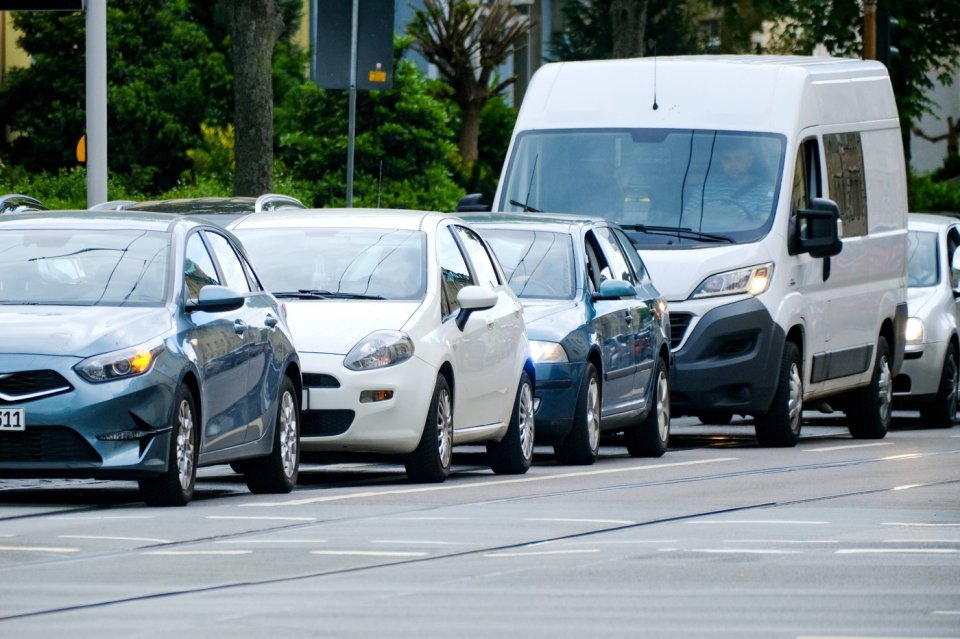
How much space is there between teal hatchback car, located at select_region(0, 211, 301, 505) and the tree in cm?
3348

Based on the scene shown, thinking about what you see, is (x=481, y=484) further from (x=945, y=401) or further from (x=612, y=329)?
(x=945, y=401)

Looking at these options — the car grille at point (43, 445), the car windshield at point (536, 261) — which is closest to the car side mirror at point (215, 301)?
the car grille at point (43, 445)

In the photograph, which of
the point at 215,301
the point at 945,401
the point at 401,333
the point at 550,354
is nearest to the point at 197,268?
the point at 215,301

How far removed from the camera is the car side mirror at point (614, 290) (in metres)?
17.0

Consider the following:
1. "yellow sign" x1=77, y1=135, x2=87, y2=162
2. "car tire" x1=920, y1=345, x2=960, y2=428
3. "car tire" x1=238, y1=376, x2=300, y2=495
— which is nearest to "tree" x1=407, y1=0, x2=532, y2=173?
"car tire" x1=920, y1=345, x2=960, y2=428

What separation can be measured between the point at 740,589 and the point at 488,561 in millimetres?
1292

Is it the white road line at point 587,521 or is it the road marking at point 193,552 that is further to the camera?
the white road line at point 587,521

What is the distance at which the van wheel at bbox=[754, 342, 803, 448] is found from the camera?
1933 centimetres

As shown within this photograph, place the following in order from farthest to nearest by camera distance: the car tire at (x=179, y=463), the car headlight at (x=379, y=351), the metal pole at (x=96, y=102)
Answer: the metal pole at (x=96, y=102), the car headlight at (x=379, y=351), the car tire at (x=179, y=463)

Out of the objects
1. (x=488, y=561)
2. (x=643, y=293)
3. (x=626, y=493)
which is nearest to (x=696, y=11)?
(x=643, y=293)

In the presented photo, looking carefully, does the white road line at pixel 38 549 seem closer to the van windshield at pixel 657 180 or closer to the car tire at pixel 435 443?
the car tire at pixel 435 443

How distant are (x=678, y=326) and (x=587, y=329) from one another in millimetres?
2255

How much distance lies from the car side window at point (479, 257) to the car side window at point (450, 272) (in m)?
0.13

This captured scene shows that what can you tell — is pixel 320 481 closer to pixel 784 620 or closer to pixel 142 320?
pixel 142 320
